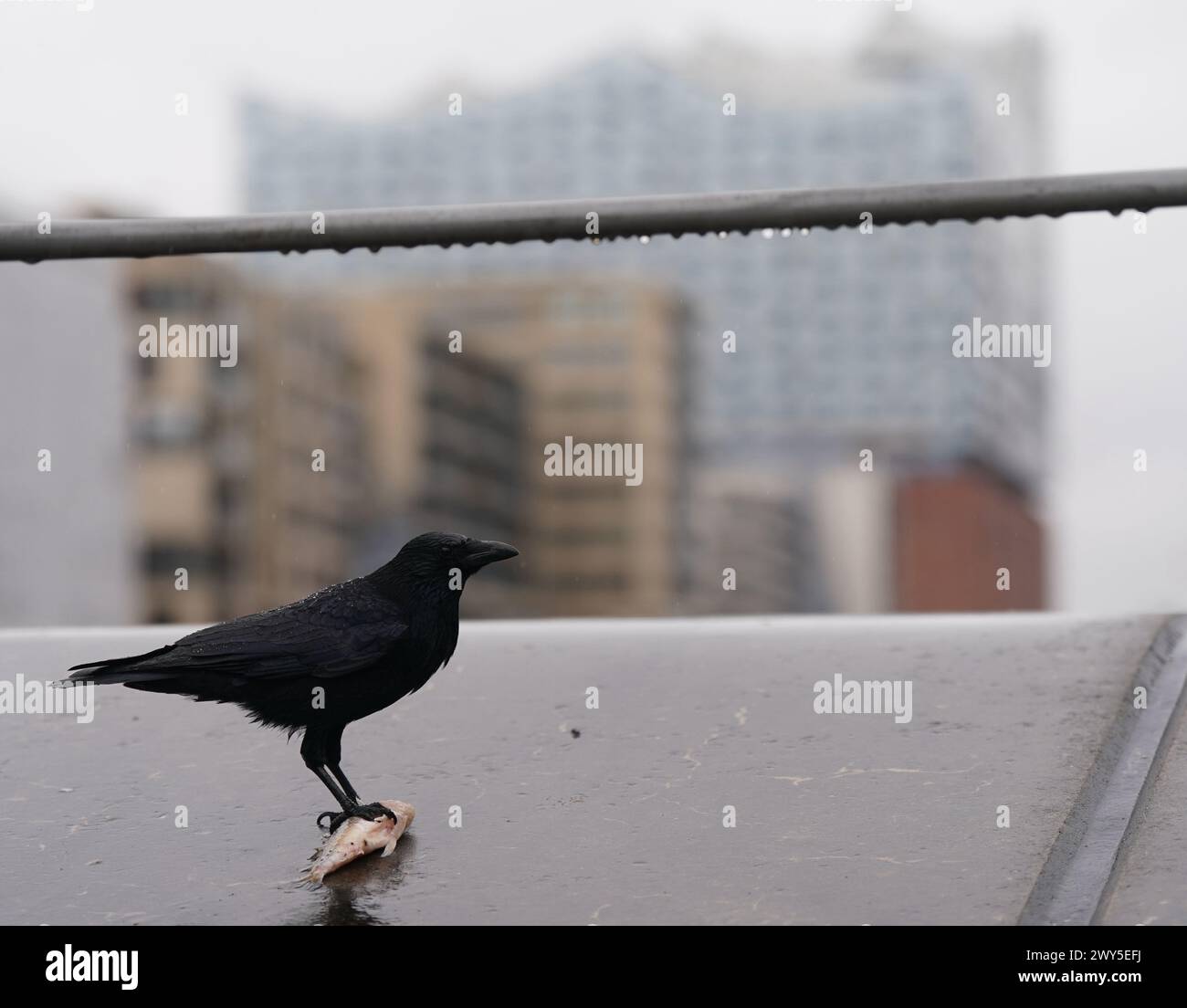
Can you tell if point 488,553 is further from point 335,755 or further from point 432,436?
point 432,436

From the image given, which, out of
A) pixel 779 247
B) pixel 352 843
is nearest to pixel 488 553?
pixel 352 843

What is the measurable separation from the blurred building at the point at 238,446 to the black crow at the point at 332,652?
73578mm

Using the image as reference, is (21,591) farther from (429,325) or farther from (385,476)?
(429,325)

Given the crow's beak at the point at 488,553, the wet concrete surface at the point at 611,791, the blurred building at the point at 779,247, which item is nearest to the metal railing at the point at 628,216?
the crow's beak at the point at 488,553

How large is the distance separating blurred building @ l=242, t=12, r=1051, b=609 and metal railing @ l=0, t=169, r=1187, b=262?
125m

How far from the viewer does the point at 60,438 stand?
69.4m

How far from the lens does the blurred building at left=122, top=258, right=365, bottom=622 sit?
8100 centimetres

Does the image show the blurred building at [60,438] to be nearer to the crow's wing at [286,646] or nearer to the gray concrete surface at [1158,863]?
the crow's wing at [286,646]

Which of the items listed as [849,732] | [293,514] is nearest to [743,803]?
[849,732]

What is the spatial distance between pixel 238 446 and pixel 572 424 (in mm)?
41979

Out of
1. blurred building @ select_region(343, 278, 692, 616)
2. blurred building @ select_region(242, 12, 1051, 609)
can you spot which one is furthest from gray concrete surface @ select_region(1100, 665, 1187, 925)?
blurred building @ select_region(242, 12, 1051, 609)

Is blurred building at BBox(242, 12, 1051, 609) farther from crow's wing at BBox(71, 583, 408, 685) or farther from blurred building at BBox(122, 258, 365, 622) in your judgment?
crow's wing at BBox(71, 583, 408, 685)

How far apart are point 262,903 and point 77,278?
71.9 m

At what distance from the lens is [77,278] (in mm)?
69250
